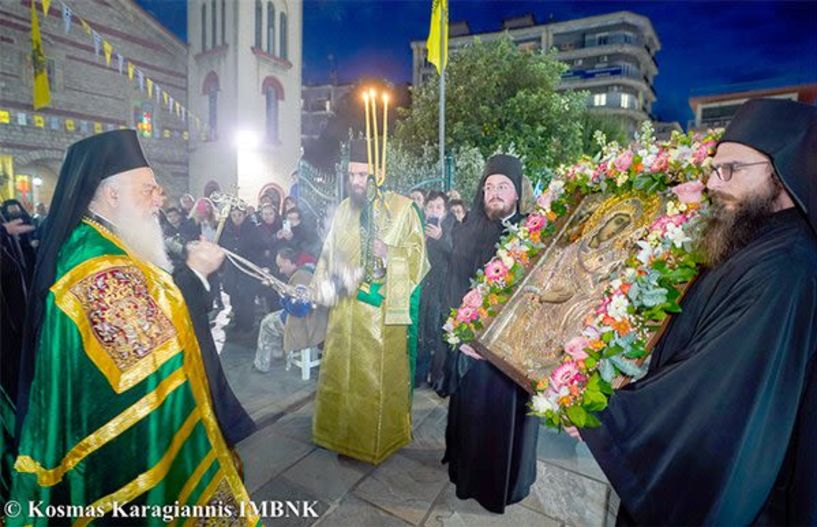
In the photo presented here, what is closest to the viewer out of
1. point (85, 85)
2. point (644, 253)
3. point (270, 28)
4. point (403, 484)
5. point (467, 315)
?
point (644, 253)

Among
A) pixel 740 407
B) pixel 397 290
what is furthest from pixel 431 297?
pixel 740 407

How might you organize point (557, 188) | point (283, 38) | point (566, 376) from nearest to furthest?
1. point (566, 376)
2. point (557, 188)
3. point (283, 38)

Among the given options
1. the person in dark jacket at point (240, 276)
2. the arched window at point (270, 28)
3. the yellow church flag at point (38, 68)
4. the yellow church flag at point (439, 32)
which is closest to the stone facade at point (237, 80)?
the arched window at point (270, 28)

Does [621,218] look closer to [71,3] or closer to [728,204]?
[728,204]

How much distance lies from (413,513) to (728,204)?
8.83 ft

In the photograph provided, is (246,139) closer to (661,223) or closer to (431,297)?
(431,297)

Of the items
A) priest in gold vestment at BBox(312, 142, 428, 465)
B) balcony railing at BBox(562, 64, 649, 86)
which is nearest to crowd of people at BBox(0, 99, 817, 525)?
priest in gold vestment at BBox(312, 142, 428, 465)

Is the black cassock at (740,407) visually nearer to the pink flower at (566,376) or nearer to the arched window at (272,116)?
the pink flower at (566,376)

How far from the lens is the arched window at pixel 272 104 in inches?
331

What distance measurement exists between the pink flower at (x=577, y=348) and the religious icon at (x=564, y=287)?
12 cm

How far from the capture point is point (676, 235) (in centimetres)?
176

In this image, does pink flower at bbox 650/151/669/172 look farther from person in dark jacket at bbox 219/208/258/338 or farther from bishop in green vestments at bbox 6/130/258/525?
person in dark jacket at bbox 219/208/258/338

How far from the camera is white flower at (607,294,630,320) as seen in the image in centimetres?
168

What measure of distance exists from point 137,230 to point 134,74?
6.16 meters
